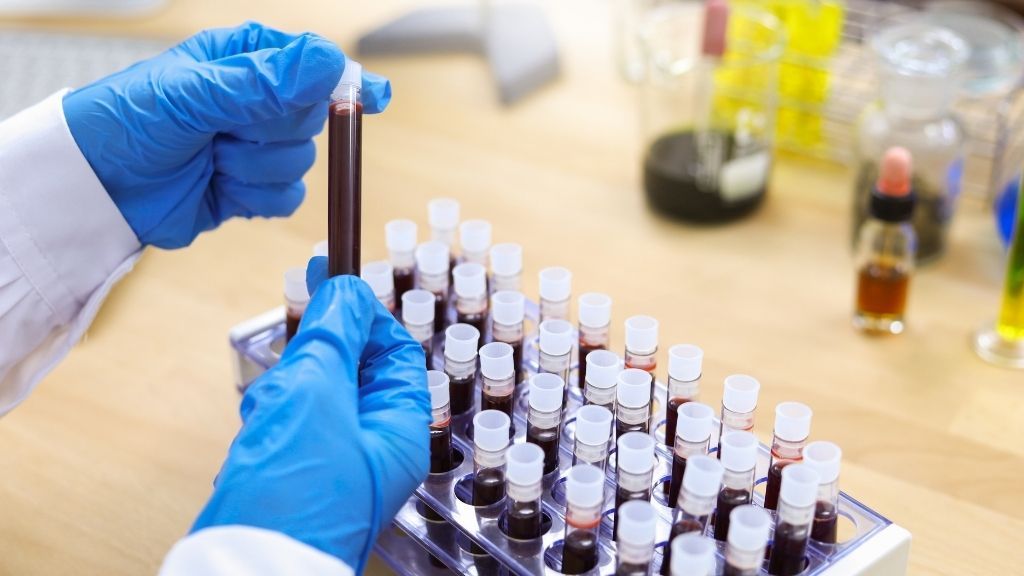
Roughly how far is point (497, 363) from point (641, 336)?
5.0 inches

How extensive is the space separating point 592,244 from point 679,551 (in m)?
0.69

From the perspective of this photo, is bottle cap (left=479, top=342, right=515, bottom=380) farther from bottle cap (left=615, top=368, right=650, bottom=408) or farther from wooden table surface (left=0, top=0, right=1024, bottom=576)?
wooden table surface (left=0, top=0, right=1024, bottom=576)

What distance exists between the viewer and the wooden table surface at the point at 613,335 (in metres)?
1.00

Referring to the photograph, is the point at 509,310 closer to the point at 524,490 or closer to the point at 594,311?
the point at 594,311

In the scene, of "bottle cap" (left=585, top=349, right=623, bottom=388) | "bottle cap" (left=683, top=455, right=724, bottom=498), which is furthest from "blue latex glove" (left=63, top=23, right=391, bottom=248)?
"bottle cap" (left=683, top=455, right=724, bottom=498)

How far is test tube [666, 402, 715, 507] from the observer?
32.6 inches

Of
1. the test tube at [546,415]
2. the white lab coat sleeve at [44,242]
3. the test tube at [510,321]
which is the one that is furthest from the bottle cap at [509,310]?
the white lab coat sleeve at [44,242]

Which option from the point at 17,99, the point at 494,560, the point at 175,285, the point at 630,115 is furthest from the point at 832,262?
the point at 17,99

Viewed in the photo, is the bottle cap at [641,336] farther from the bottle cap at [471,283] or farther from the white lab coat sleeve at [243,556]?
the white lab coat sleeve at [243,556]

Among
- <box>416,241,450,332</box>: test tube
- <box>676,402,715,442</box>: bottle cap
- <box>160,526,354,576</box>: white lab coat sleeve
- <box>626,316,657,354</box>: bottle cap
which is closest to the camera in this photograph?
<box>160,526,354,576</box>: white lab coat sleeve

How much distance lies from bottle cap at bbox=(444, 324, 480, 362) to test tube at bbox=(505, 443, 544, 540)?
13cm

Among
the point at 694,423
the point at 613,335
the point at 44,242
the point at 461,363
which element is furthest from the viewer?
the point at 613,335

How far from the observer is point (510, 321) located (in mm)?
978

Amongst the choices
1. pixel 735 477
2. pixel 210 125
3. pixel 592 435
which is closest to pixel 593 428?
pixel 592 435
